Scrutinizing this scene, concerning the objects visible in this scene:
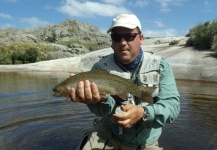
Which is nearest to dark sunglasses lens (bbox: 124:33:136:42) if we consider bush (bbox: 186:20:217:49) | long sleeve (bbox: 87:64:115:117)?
long sleeve (bbox: 87:64:115:117)

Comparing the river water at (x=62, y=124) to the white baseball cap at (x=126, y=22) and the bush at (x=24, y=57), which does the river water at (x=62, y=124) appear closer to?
the white baseball cap at (x=126, y=22)

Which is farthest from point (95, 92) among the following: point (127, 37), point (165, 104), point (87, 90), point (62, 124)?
point (62, 124)

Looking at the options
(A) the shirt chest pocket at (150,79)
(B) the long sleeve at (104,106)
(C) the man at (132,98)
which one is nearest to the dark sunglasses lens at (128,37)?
(C) the man at (132,98)

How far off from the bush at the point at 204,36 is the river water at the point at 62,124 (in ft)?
45.4

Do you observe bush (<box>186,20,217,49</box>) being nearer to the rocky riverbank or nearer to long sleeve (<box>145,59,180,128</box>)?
the rocky riverbank

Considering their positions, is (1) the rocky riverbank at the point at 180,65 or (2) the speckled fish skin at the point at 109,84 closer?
(2) the speckled fish skin at the point at 109,84

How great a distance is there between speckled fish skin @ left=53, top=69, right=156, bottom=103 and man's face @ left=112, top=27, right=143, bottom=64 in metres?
0.48

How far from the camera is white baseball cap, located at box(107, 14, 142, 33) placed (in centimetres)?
431

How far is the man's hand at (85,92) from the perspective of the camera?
12.0 feet

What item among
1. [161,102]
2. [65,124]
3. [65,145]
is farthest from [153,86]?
[65,124]

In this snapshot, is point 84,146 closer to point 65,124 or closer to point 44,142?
point 44,142

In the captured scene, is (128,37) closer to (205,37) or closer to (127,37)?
(127,37)

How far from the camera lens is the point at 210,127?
9.81m

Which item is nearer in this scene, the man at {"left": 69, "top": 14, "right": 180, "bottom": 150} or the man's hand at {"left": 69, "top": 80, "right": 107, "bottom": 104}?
the man's hand at {"left": 69, "top": 80, "right": 107, "bottom": 104}
